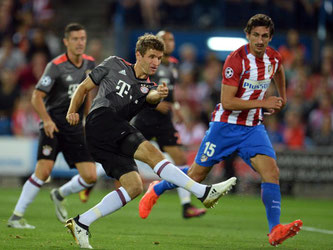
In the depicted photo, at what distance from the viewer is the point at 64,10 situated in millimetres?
21406

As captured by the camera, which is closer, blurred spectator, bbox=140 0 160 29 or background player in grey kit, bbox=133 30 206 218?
background player in grey kit, bbox=133 30 206 218

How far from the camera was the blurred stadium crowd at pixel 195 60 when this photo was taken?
16.3 meters

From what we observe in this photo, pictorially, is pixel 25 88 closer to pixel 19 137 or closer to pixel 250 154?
pixel 19 137

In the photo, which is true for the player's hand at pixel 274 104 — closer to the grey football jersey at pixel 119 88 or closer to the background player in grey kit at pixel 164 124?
the grey football jersey at pixel 119 88

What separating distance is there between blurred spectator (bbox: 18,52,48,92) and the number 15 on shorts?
10.4 m

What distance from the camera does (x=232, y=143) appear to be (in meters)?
8.02

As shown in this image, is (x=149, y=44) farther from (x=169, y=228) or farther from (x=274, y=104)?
(x=169, y=228)

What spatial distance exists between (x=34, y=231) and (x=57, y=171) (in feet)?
25.5

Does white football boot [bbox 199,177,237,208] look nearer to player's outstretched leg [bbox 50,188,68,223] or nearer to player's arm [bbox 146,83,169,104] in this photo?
player's arm [bbox 146,83,169,104]

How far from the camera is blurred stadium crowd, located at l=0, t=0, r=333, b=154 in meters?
16.3

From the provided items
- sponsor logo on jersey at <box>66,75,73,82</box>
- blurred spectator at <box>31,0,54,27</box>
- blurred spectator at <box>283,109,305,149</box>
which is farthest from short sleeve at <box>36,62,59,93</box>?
blurred spectator at <box>31,0,54,27</box>

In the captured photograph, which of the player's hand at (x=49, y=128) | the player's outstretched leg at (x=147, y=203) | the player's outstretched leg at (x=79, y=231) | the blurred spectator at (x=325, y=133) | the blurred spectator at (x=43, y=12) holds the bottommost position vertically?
the blurred spectator at (x=325, y=133)

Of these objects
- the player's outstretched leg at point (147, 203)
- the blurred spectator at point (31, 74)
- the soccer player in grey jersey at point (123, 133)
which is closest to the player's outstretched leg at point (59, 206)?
the player's outstretched leg at point (147, 203)

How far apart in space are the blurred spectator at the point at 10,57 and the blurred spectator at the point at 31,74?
1.46ft
